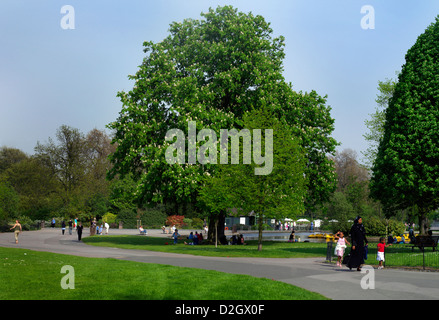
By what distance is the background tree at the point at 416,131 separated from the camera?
26.7 meters

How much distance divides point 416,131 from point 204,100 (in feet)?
53.0

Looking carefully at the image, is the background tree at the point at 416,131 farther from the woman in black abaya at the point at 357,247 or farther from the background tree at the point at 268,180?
the woman in black abaya at the point at 357,247

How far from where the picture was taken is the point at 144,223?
2901 inches

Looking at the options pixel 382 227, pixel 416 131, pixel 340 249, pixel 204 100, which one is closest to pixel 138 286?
pixel 340 249

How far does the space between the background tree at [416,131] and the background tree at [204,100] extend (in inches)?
373

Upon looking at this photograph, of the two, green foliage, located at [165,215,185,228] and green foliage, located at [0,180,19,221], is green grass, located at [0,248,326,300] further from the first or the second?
green foliage, located at [165,215,185,228]

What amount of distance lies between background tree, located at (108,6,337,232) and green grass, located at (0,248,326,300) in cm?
1723

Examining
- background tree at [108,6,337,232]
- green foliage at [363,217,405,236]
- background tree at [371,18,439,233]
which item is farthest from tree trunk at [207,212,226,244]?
green foliage at [363,217,405,236]

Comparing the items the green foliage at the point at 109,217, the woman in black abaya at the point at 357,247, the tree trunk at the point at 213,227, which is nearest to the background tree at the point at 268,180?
the tree trunk at the point at 213,227

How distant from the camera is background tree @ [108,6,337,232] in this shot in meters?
34.4

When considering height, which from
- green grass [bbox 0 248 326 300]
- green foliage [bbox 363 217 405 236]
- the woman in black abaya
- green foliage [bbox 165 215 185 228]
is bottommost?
green foliage [bbox 165 215 185 228]

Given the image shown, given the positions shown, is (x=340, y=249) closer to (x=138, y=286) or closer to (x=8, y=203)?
(x=138, y=286)

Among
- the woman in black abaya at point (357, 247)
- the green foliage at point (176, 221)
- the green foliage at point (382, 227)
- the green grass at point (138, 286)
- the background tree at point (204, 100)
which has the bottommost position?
the green foliage at point (176, 221)
